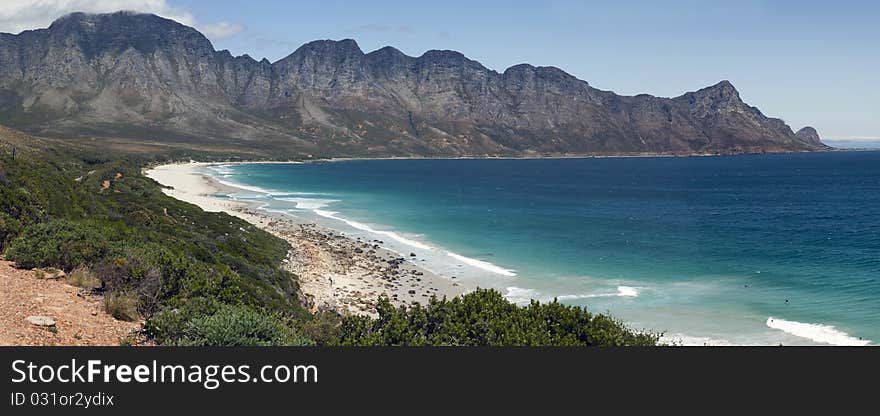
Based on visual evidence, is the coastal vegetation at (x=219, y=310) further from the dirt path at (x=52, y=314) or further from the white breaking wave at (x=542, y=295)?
the white breaking wave at (x=542, y=295)

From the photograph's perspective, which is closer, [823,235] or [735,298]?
[735,298]

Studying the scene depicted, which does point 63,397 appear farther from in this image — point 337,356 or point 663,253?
point 663,253

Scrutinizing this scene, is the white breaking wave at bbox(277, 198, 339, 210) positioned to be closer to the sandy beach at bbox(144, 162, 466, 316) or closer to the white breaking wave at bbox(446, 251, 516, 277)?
the sandy beach at bbox(144, 162, 466, 316)

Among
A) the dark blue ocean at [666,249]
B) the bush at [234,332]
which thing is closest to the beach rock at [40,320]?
the bush at [234,332]

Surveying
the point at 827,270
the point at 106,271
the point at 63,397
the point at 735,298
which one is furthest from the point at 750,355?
the point at 827,270

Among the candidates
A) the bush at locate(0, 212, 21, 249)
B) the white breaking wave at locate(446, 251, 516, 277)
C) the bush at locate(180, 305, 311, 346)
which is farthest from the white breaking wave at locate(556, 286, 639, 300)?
the bush at locate(0, 212, 21, 249)

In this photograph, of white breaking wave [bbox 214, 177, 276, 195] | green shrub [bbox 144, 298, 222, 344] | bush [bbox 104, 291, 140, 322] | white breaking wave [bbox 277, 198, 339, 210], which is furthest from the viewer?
white breaking wave [bbox 214, 177, 276, 195]
